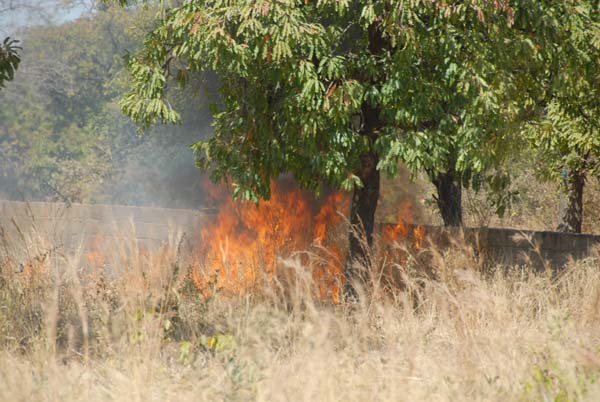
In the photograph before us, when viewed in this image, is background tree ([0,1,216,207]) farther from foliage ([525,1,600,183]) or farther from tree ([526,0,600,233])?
foliage ([525,1,600,183])

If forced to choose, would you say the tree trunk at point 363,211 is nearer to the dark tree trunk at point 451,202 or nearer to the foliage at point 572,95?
the foliage at point 572,95

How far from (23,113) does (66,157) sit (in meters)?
2.63

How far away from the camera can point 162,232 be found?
14820mm

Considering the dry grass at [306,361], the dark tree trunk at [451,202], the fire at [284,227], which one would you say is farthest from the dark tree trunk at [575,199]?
the dry grass at [306,361]

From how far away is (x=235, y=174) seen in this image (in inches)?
368

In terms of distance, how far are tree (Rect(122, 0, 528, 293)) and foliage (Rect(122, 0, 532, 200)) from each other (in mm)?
17

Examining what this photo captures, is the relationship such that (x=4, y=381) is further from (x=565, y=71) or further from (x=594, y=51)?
(x=594, y=51)

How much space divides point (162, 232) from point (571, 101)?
23.2 feet

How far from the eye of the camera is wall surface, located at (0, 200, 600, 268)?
40.2 ft

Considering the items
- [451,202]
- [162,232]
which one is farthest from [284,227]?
[451,202]

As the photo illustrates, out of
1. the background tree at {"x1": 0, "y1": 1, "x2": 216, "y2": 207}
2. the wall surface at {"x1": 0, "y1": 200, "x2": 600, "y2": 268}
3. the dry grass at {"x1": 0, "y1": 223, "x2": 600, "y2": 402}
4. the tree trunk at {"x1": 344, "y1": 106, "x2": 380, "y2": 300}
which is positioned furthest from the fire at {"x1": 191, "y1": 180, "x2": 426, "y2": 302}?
the background tree at {"x1": 0, "y1": 1, "x2": 216, "y2": 207}

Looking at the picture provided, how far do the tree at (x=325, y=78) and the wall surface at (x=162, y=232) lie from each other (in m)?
2.92

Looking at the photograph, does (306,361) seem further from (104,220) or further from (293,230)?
(104,220)

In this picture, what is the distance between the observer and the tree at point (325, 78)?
826 cm
